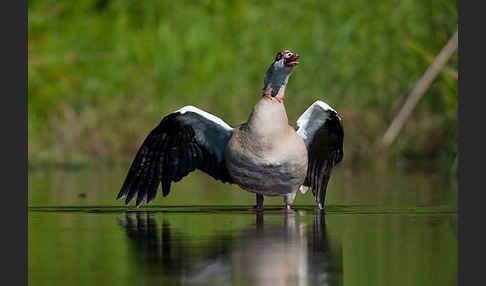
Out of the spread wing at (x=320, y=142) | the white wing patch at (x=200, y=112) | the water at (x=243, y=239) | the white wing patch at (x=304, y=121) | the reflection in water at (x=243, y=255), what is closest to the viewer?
the reflection in water at (x=243, y=255)

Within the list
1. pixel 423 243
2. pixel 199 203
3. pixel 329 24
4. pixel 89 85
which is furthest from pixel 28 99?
pixel 423 243

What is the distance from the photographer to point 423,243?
8.16 m

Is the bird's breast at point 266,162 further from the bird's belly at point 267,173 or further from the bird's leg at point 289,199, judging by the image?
the bird's leg at point 289,199

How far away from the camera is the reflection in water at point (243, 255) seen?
650 cm

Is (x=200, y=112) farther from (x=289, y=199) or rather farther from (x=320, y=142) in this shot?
(x=320, y=142)

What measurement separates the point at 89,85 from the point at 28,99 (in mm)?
1457

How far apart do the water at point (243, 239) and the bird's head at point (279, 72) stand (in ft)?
3.88

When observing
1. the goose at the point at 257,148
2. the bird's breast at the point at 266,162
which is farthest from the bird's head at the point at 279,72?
the bird's breast at the point at 266,162

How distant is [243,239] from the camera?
27.6ft

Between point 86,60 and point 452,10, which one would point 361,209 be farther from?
Result: point 86,60

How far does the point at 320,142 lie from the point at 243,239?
130 inches

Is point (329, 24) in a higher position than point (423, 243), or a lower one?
higher

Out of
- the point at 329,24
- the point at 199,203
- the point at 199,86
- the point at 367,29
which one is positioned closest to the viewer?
the point at 199,203

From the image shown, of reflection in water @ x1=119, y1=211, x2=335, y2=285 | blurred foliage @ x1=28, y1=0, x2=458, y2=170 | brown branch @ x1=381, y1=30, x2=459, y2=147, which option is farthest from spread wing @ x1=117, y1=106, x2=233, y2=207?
blurred foliage @ x1=28, y1=0, x2=458, y2=170
